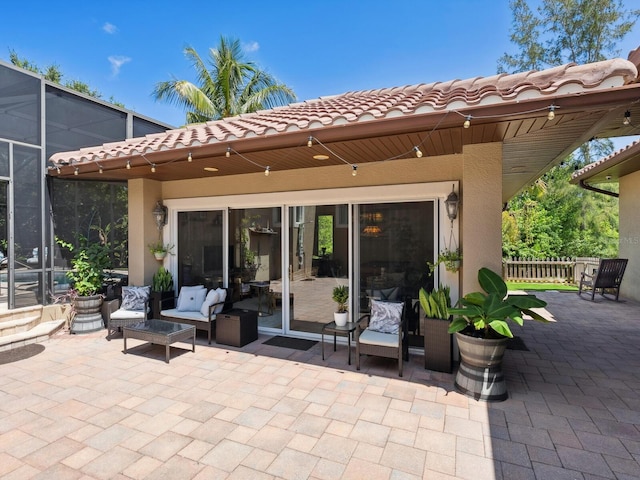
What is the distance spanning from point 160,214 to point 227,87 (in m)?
9.50

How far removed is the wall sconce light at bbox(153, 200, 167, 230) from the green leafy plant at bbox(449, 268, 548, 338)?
263 inches

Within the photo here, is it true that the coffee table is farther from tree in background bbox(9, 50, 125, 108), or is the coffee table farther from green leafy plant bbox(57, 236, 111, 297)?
tree in background bbox(9, 50, 125, 108)

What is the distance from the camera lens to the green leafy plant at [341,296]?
6578 millimetres

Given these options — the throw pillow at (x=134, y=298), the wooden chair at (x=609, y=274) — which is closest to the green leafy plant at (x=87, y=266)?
the throw pillow at (x=134, y=298)

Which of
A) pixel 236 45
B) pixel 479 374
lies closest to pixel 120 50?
pixel 236 45

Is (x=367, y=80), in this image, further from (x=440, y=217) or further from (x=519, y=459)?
(x=519, y=459)

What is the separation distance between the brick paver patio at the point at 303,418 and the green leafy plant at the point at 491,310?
0.87 m

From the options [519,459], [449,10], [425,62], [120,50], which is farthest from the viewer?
[120,50]

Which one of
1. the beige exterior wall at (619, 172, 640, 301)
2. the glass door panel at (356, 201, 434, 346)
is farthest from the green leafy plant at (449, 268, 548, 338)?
the beige exterior wall at (619, 172, 640, 301)

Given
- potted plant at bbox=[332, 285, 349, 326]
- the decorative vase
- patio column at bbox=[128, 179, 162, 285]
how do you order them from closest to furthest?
the decorative vase
potted plant at bbox=[332, 285, 349, 326]
patio column at bbox=[128, 179, 162, 285]

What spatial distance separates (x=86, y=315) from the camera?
721 centimetres

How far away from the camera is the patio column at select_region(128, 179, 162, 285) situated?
26.3 ft

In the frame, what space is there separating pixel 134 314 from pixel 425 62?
1195 cm

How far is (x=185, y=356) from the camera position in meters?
5.88
